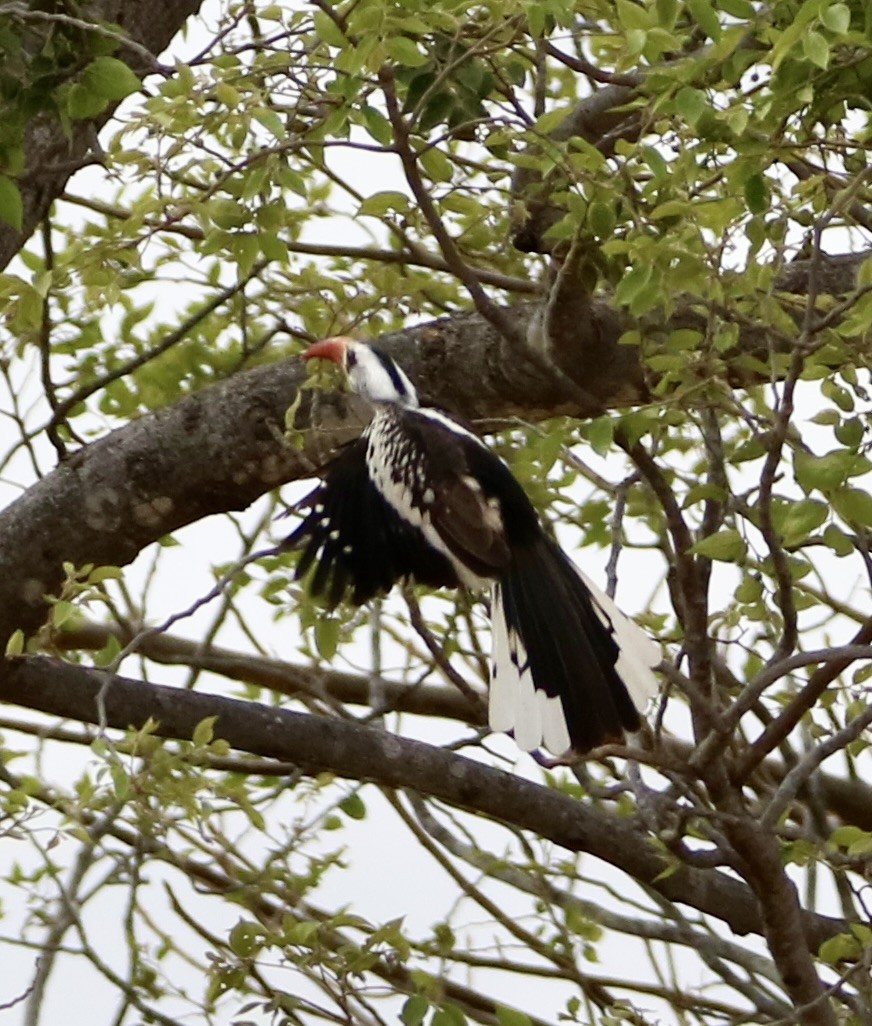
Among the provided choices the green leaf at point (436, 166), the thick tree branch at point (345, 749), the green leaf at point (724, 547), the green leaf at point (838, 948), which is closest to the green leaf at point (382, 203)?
the green leaf at point (436, 166)

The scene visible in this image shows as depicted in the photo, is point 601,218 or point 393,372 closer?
point 601,218

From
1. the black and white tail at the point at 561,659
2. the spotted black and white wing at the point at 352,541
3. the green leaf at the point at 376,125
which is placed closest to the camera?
the green leaf at the point at 376,125

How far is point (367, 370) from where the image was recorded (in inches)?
94.6

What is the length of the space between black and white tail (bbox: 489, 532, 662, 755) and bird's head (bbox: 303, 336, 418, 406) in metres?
0.29

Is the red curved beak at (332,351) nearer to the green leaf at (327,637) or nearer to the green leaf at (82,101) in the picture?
the green leaf at (327,637)

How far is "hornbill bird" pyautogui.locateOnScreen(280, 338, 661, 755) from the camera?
2350 mm

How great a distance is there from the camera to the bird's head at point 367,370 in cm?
237

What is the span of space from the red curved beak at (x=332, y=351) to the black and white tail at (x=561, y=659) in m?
0.39

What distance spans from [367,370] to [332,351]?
0.21 ft

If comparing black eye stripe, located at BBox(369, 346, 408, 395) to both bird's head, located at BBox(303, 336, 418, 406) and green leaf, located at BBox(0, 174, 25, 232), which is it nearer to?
bird's head, located at BBox(303, 336, 418, 406)

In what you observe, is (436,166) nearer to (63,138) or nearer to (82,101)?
(82,101)

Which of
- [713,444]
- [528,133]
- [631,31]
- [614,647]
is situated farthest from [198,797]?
[631,31]

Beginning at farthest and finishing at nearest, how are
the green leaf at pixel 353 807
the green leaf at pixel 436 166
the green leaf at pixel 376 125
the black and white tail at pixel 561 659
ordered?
the green leaf at pixel 353 807 < the black and white tail at pixel 561 659 < the green leaf at pixel 436 166 < the green leaf at pixel 376 125

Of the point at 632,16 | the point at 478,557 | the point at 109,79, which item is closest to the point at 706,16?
the point at 632,16
